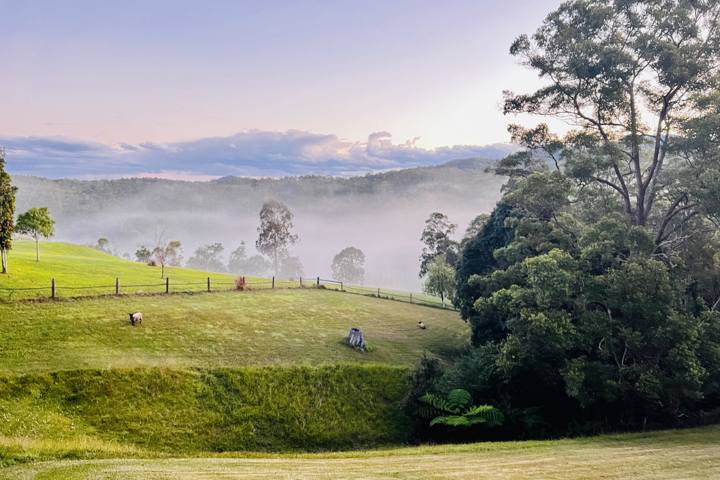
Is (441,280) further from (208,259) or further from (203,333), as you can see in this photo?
(208,259)

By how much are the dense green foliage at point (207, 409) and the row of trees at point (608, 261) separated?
4.21 metres

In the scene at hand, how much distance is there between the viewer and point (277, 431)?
75.5 feet

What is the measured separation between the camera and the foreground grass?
39.1ft

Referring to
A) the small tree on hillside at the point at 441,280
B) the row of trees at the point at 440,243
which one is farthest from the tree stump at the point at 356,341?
the row of trees at the point at 440,243

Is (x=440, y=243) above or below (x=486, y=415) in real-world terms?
above

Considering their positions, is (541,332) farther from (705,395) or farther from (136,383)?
(136,383)

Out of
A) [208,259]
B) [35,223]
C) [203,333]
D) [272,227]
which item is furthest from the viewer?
[208,259]

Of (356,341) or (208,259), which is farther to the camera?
(208,259)

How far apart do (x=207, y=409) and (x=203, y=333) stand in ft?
28.9

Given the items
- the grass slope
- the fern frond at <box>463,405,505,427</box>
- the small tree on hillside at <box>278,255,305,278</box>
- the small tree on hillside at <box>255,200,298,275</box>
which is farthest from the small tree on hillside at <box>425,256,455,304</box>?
the small tree on hillside at <box>278,255,305,278</box>

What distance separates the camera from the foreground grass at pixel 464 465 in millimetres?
11914

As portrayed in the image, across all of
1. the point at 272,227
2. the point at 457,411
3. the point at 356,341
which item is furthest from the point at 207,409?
the point at 272,227

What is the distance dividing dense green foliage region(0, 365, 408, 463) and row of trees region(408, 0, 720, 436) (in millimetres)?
4213

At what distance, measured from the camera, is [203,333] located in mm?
30844
